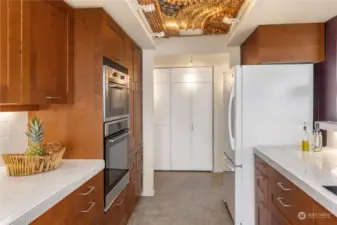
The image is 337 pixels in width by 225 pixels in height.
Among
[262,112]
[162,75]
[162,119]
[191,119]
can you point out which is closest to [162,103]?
[162,119]

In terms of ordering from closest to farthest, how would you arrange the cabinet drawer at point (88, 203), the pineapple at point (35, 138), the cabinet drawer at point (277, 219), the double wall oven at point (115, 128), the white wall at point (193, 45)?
1. the cabinet drawer at point (88, 203)
2. the pineapple at point (35, 138)
3. the cabinet drawer at point (277, 219)
4. the double wall oven at point (115, 128)
5. the white wall at point (193, 45)

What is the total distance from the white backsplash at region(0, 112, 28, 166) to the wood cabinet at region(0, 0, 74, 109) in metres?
0.38

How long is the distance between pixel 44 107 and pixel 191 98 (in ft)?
13.4

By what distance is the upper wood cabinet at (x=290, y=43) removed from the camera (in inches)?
125

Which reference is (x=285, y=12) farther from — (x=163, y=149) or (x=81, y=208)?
(x=163, y=149)

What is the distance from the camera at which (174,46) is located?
14.9 feet

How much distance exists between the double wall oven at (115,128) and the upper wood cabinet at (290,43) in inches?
58.7

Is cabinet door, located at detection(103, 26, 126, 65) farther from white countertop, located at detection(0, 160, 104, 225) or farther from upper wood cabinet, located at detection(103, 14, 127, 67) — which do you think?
white countertop, located at detection(0, 160, 104, 225)

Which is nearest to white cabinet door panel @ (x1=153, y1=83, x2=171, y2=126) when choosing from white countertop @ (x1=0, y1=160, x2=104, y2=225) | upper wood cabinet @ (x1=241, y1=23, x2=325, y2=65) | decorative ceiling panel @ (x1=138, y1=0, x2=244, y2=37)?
decorative ceiling panel @ (x1=138, y1=0, x2=244, y2=37)

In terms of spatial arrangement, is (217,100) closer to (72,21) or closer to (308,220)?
(72,21)

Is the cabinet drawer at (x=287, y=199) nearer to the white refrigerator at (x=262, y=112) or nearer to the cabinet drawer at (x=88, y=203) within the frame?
the white refrigerator at (x=262, y=112)

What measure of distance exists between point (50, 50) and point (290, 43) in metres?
2.33

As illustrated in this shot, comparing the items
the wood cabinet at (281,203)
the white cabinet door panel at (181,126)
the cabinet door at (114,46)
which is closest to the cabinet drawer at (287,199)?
the wood cabinet at (281,203)

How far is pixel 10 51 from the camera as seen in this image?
5.65ft
